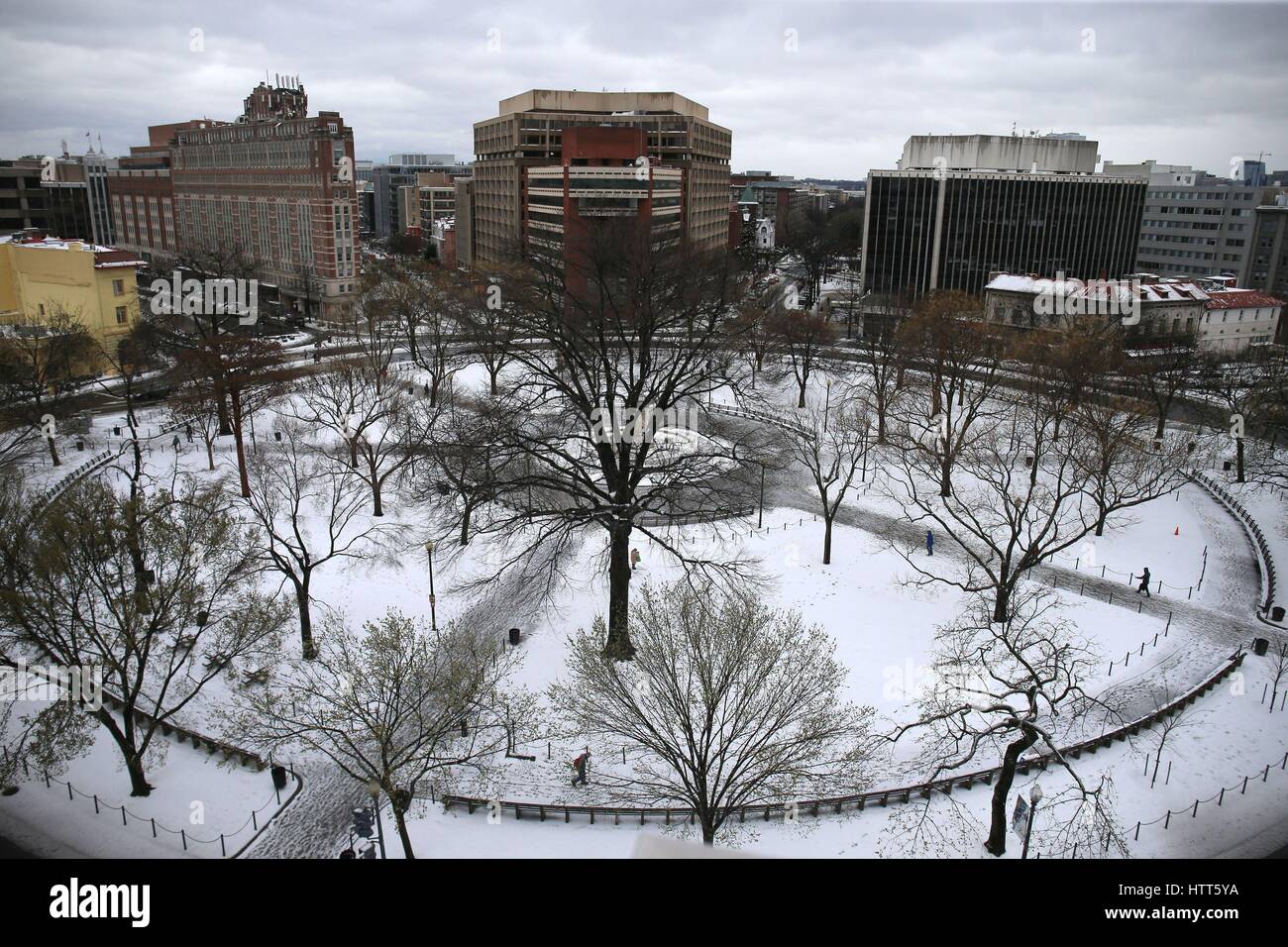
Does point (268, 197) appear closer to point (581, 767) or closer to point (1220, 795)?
point (581, 767)

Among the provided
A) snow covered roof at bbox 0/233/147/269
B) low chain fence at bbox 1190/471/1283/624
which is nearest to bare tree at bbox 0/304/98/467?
snow covered roof at bbox 0/233/147/269

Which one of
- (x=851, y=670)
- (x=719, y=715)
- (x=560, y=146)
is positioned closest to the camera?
(x=719, y=715)

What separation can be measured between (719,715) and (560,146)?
9400 cm

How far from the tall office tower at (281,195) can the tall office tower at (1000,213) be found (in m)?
52.8

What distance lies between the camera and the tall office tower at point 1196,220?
93.3 metres

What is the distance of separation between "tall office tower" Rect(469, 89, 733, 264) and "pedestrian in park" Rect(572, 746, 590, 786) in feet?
279

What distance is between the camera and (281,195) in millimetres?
83250

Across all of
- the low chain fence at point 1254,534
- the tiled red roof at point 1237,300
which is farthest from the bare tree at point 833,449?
the tiled red roof at point 1237,300

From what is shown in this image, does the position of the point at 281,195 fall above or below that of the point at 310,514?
above

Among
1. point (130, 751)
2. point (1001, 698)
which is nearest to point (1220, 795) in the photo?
point (1001, 698)

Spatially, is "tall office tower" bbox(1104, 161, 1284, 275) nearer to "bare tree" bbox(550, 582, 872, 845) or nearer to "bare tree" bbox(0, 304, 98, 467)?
"bare tree" bbox(550, 582, 872, 845)

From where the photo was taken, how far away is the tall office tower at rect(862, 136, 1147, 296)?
3280 inches

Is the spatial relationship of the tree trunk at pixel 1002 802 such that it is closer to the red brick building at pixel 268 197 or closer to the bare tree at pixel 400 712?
the bare tree at pixel 400 712

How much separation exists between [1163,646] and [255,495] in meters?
32.6
